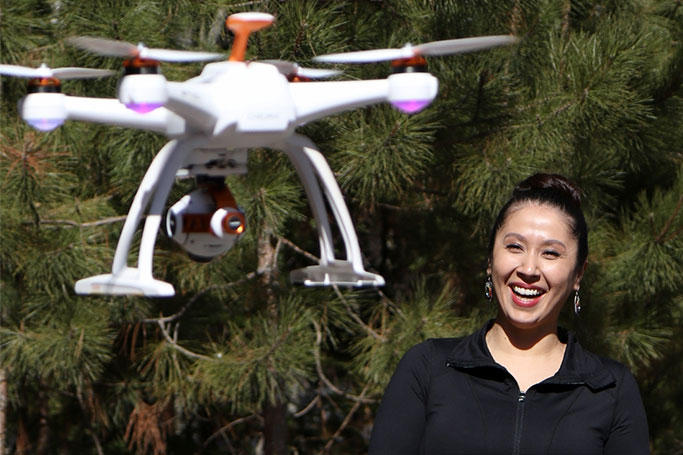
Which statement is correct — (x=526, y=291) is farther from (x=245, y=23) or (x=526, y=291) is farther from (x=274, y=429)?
(x=274, y=429)

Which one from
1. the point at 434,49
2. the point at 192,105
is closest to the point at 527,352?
the point at 434,49

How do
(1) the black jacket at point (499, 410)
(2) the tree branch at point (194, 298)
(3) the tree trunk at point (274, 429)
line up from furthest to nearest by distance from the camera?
(3) the tree trunk at point (274, 429) < (2) the tree branch at point (194, 298) < (1) the black jacket at point (499, 410)

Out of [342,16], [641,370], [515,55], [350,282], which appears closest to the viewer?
[350,282]

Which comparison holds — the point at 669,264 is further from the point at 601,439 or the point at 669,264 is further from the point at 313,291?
the point at 601,439

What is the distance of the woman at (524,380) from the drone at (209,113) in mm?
208

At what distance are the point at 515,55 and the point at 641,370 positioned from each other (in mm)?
1136

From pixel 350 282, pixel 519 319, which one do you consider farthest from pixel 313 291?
pixel 519 319

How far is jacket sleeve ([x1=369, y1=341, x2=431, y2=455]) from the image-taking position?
111 cm

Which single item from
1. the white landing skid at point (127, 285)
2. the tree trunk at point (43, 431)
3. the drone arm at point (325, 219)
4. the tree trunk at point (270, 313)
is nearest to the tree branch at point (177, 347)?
the tree trunk at point (270, 313)

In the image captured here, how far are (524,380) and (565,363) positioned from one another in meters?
0.06

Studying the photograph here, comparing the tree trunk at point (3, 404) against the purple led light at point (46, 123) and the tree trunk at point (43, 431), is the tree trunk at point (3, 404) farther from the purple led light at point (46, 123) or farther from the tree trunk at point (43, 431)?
the purple led light at point (46, 123)

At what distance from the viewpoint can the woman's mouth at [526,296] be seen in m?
1.11

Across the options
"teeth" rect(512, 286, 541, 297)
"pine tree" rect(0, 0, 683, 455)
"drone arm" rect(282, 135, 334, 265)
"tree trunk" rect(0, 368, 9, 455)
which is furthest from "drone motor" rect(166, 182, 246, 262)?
"tree trunk" rect(0, 368, 9, 455)

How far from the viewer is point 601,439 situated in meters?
1.10
